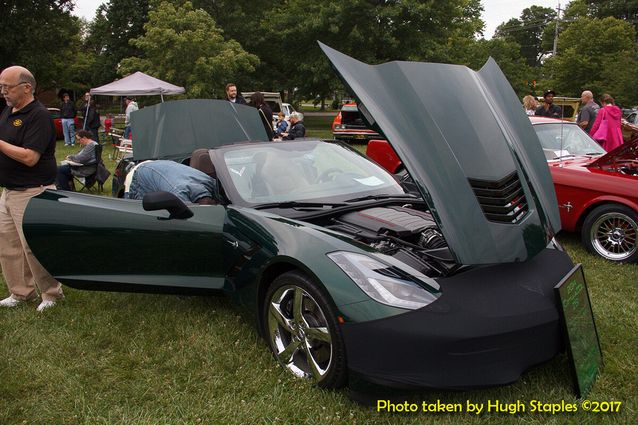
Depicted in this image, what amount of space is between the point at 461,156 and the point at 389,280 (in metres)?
0.86

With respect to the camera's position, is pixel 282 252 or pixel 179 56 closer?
pixel 282 252

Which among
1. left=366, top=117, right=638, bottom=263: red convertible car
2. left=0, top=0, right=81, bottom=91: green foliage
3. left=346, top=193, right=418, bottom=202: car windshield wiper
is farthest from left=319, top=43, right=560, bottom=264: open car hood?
left=0, top=0, right=81, bottom=91: green foliage

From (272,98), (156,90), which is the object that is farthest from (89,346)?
(272,98)

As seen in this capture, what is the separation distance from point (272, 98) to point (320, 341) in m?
19.4

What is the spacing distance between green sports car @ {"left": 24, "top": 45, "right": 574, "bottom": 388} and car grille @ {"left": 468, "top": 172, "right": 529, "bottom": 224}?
1 cm

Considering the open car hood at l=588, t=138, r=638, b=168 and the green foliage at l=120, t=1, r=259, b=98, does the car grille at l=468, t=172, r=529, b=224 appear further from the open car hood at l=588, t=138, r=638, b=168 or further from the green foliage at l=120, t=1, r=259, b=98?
the green foliage at l=120, t=1, r=259, b=98

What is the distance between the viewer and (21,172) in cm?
382

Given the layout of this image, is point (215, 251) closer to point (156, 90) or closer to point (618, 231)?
point (618, 231)

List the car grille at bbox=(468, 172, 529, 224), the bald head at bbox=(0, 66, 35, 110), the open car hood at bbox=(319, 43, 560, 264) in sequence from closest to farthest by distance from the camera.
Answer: the open car hood at bbox=(319, 43, 560, 264)
the car grille at bbox=(468, 172, 529, 224)
the bald head at bbox=(0, 66, 35, 110)

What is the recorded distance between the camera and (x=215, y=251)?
328 cm

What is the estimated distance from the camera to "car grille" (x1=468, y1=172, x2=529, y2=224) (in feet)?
9.19

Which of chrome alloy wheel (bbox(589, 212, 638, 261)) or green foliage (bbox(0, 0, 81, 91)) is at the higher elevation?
green foliage (bbox(0, 0, 81, 91))

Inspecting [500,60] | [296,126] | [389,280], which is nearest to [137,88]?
[296,126]

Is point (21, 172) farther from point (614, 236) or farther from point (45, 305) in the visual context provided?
point (614, 236)
